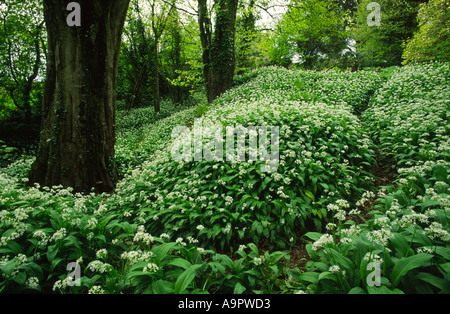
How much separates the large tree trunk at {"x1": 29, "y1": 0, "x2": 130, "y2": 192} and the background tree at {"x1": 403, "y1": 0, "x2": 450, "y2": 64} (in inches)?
639

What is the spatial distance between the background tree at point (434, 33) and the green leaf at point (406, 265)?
1497 cm

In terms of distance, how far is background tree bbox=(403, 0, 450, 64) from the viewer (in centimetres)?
1134

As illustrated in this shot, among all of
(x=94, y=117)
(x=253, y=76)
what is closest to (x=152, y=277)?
(x=94, y=117)

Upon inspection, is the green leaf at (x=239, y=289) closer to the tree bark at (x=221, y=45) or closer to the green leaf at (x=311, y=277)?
the green leaf at (x=311, y=277)

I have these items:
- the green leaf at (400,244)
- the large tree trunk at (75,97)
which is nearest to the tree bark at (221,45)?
the large tree trunk at (75,97)

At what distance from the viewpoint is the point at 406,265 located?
2051 millimetres

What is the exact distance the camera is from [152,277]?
2.09 m

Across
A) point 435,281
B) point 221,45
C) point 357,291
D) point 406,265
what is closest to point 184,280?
point 357,291

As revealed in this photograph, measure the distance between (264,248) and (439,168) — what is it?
3314mm

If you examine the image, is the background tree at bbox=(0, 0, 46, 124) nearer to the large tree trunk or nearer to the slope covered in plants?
the slope covered in plants

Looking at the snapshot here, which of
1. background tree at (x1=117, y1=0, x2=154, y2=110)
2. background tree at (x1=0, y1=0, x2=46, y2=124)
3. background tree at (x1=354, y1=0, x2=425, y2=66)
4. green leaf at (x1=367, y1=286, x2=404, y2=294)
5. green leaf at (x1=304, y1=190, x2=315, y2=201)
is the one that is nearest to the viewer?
green leaf at (x1=367, y1=286, x2=404, y2=294)

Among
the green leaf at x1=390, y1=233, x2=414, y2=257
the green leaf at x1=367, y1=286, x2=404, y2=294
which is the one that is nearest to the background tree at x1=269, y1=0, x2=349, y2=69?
the green leaf at x1=390, y1=233, x2=414, y2=257

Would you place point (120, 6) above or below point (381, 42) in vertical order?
below

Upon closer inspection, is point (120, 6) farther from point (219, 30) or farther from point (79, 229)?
point (219, 30)
